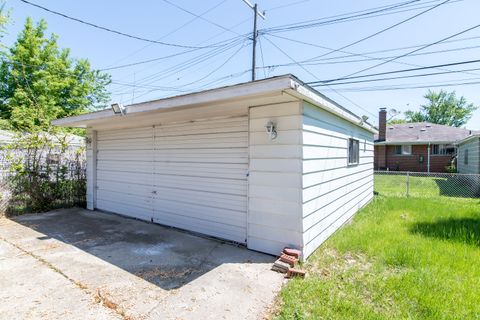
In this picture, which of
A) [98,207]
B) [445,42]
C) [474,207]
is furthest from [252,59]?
[474,207]

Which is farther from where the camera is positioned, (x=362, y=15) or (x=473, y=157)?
(x=473, y=157)

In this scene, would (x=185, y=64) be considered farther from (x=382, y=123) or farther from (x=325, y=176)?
(x=382, y=123)

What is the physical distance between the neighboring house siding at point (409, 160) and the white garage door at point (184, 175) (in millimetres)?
18743

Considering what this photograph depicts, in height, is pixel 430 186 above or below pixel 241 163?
below

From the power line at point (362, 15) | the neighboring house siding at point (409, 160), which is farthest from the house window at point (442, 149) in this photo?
the power line at point (362, 15)

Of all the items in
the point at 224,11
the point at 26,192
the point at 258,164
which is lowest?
the point at 26,192

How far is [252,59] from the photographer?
11.7m

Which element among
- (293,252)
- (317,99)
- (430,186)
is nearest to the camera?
(293,252)

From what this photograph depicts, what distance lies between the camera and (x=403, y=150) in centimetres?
1934

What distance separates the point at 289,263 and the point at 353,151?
3.94 metres

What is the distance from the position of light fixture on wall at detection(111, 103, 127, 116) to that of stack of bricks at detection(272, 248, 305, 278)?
12.1ft

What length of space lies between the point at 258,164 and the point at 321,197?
1240 millimetres

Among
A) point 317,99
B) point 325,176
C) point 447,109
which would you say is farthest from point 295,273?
point 447,109

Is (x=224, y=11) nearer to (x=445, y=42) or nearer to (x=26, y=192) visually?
(x=445, y=42)
